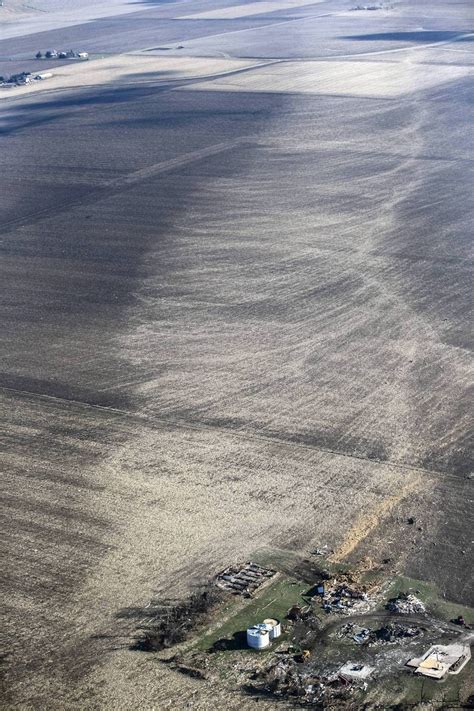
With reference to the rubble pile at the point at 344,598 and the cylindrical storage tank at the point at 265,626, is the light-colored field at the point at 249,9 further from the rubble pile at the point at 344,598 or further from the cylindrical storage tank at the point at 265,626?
the cylindrical storage tank at the point at 265,626

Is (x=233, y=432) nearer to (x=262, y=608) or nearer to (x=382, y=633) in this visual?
(x=262, y=608)

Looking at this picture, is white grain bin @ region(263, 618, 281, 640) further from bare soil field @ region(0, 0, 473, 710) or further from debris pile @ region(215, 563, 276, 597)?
bare soil field @ region(0, 0, 473, 710)

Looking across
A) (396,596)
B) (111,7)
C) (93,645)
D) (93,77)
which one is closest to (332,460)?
(396,596)

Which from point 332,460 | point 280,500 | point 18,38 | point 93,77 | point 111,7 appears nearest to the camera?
point 280,500

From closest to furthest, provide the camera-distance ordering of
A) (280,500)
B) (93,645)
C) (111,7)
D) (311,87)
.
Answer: (93,645)
(280,500)
(311,87)
(111,7)

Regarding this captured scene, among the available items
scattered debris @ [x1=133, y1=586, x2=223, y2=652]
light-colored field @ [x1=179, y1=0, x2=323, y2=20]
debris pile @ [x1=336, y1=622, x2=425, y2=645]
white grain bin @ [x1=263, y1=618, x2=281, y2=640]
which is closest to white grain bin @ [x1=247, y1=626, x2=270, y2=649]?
white grain bin @ [x1=263, y1=618, x2=281, y2=640]

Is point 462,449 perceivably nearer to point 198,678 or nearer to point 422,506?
point 422,506
